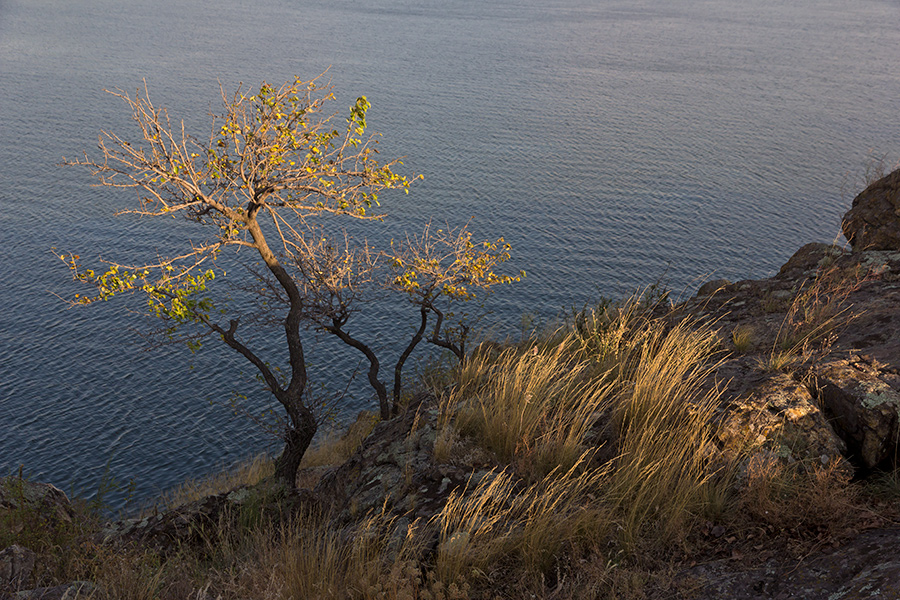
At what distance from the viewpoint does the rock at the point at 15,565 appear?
721cm

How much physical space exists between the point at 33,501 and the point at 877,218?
63.3 feet

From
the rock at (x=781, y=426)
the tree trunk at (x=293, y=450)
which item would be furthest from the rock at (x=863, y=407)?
the tree trunk at (x=293, y=450)

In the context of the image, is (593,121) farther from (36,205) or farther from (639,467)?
(639,467)

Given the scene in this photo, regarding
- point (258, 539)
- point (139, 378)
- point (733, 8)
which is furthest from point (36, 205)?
point (733, 8)

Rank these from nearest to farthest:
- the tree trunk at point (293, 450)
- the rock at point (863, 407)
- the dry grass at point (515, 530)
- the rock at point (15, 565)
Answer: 1. the dry grass at point (515, 530)
2. the rock at point (863, 407)
3. the rock at point (15, 565)
4. the tree trunk at point (293, 450)

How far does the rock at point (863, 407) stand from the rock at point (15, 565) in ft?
28.9

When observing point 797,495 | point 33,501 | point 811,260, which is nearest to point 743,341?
point 797,495

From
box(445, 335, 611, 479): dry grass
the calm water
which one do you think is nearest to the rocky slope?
box(445, 335, 611, 479): dry grass

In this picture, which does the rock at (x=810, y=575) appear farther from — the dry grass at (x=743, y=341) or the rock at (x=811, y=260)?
the rock at (x=811, y=260)

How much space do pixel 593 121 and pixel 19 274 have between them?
52066 millimetres

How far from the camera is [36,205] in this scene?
47094 mm

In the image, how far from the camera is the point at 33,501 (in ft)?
39.4

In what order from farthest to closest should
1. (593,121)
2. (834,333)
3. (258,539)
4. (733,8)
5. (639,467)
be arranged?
(733,8) → (593,121) → (834,333) → (258,539) → (639,467)

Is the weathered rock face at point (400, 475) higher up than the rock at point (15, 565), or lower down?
higher up
